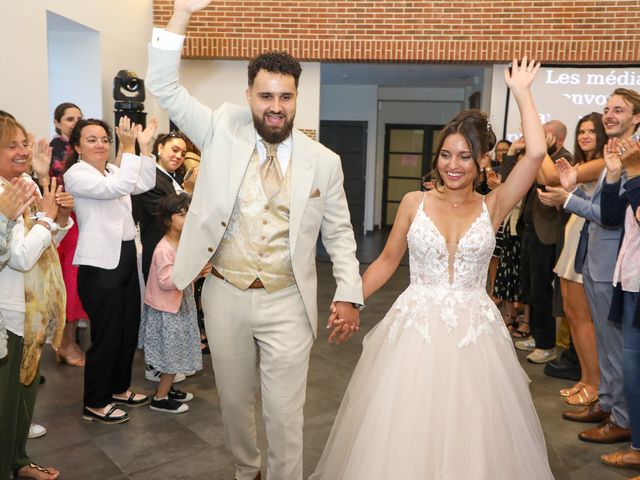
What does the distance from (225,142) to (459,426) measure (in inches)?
53.5

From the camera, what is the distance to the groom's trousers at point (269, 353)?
2.25 m

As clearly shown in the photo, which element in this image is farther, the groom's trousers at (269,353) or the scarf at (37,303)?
the scarf at (37,303)

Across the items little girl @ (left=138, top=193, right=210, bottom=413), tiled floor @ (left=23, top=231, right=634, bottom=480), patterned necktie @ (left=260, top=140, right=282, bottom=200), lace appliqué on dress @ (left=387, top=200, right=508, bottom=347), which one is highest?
patterned necktie @ (left=260, top=140, right=282, bottom=200)

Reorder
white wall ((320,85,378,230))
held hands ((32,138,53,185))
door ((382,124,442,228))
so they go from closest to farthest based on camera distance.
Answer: held hands ((32,138,53,185))
white wall ((320,85,378,230))
door ((382,124,442,228))

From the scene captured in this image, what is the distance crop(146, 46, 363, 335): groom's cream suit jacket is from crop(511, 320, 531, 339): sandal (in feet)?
10.8

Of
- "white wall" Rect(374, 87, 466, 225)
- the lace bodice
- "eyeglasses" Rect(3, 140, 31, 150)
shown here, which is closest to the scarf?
"eyeglasses" Rect(3, 140, 31, 150)

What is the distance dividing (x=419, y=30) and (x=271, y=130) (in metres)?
5.64

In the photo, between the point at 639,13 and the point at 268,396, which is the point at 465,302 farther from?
the point at 639,13

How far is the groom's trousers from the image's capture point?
7.38ft

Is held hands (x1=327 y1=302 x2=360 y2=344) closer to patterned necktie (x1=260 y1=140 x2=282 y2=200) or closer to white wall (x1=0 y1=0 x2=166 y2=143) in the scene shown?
patterned necktie (x1=260 y1=140 x2=282 y2=200)

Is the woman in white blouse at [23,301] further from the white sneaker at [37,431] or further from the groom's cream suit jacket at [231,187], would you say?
the groom's cream suit jacket at [231,187]

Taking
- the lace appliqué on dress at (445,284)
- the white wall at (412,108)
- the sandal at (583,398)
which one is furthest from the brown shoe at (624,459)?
the white wall at (412,108)

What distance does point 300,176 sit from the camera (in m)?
2.23

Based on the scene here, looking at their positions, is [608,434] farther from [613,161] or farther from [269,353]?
[269,353]
